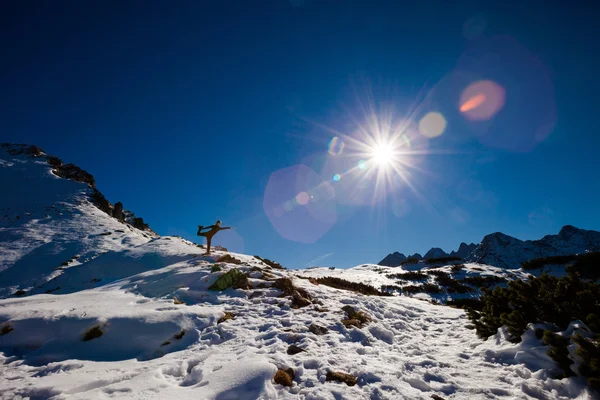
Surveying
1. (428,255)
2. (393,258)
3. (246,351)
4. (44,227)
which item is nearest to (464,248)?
(428,255)

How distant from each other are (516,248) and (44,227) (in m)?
183

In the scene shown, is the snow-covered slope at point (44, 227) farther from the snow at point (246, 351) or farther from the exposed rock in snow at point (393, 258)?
the exposed rock in snow at point (393, 258)

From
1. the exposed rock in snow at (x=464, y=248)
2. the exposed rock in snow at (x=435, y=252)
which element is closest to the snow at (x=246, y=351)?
the exposed rock in snow at (x=435, y=252)

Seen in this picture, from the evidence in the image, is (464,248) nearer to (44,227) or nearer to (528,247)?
(528,247)

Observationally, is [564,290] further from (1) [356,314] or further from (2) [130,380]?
(2) [130,380]

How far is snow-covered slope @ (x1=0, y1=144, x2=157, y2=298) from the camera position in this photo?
18766 millimetres

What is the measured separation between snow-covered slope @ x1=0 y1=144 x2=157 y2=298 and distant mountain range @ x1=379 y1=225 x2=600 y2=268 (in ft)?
381

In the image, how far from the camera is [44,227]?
26.2 meters

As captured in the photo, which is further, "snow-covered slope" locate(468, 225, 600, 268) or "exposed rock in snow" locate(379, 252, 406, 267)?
"exposed rock in snow" locate(379, 252, 406, 267)

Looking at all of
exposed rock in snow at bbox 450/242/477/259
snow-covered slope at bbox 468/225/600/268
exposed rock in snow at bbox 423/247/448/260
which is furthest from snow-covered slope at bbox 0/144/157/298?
exposed rock in snow at bbox 450/242/477/259

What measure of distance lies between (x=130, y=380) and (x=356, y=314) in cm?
667

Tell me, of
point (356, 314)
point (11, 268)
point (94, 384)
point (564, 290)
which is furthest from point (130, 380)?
point (11, 268)

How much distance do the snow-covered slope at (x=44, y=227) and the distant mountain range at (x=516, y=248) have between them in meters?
116

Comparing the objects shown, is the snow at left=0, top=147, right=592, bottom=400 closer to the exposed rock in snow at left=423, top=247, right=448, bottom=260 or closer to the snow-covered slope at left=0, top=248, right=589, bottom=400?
the snow-covered slope at left=0, top=248, right=589, bottom=400
